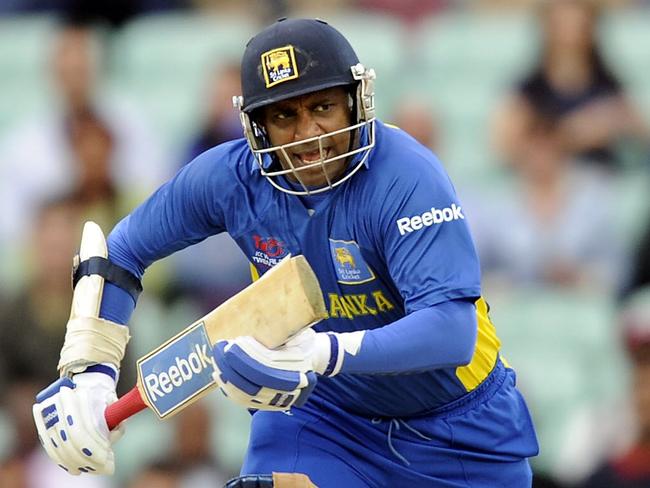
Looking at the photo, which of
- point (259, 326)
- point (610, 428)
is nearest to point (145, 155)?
point (610, 428)

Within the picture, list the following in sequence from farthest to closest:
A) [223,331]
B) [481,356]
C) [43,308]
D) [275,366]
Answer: [43,308]
[481,356]
[223,331]
[275,366]

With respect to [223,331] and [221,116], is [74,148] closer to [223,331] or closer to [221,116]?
[221,116]

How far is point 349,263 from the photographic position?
153 inches

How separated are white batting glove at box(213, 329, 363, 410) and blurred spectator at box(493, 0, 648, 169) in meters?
4.12

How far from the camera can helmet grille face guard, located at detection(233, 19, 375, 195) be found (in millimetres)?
3777

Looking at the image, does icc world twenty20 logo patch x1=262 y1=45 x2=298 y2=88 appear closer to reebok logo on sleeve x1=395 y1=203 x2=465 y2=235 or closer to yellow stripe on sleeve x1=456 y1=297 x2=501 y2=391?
reebok logo on sleeve x1=395 y1=203 x2=465 y2=235

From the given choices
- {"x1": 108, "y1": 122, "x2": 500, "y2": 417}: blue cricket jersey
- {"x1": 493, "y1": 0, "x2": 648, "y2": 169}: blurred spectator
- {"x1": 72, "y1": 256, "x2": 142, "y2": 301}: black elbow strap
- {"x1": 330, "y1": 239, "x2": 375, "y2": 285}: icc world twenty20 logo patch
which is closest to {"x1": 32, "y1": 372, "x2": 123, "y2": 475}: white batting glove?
{"x1": 72, "y1": 256, "x2": 142, "y2": 301}: black elbow strap

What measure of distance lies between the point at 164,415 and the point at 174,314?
12.2ft

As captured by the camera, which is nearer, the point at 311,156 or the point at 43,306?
the point at 311,156

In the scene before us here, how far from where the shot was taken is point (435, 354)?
3586 mm

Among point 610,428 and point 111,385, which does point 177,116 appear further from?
point 111,385

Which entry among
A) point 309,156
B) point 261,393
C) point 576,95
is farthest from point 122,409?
point 576,95

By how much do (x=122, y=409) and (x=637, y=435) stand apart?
3.40 m

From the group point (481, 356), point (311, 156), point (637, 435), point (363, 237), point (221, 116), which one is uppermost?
point (311, 156)
